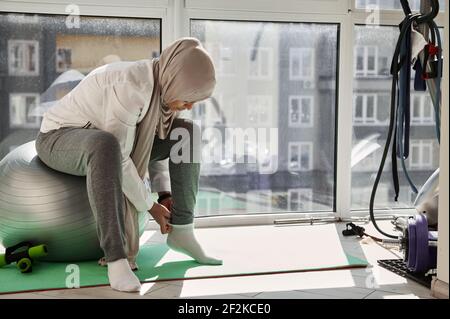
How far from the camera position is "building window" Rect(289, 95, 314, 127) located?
309cm

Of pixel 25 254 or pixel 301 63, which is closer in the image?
pixel 25 254

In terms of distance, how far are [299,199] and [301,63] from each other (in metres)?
0.72

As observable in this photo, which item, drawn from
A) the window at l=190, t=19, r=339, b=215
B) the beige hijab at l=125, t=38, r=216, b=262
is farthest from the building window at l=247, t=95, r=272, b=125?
the beige hijab at l=125, t=38, r=216, b=262

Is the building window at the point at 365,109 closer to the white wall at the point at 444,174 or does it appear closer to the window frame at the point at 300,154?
the window frame at the point at 300,154

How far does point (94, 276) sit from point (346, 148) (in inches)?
63.7

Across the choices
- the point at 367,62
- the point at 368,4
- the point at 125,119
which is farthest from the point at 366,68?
the point at 125,119

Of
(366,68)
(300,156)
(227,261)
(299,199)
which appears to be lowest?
(227,261)

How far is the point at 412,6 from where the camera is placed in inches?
124

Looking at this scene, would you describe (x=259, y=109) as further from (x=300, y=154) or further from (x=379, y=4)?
(x=379, y=4)

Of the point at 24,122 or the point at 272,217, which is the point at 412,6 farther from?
the point at 24,122

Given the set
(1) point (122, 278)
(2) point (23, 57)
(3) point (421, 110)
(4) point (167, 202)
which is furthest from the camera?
(3) point (421, 110)

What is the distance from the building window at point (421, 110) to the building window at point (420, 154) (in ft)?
0.38

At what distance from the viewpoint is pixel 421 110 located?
3242 millimetres

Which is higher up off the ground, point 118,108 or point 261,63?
point 261,63
